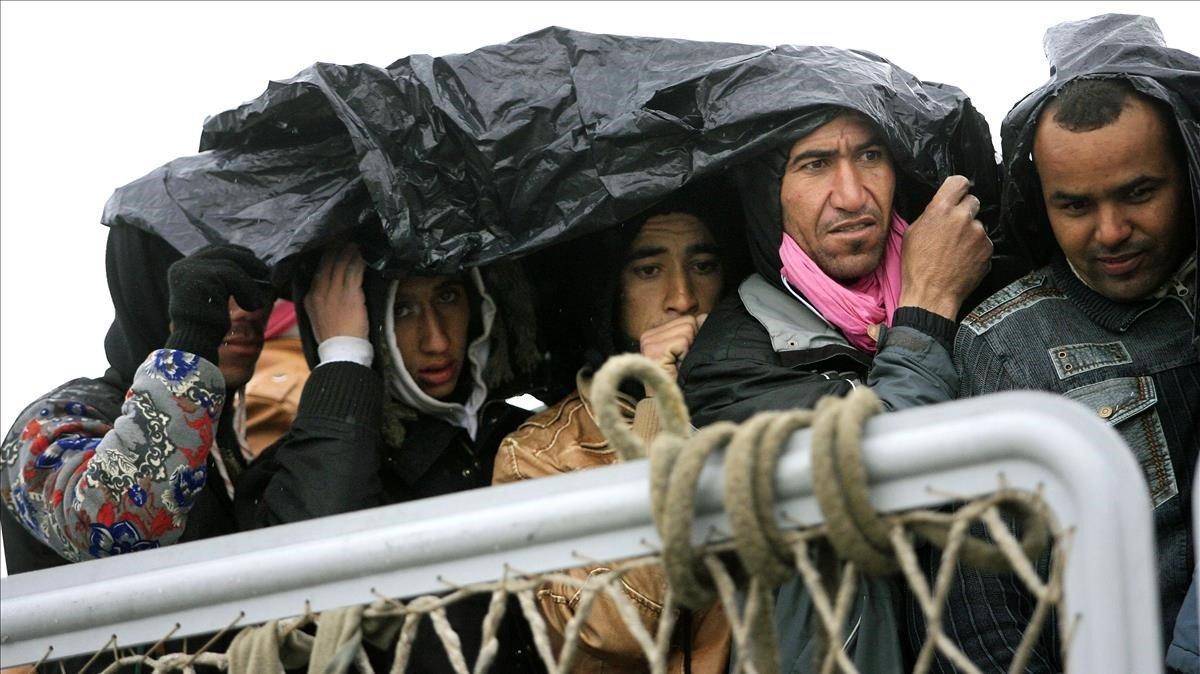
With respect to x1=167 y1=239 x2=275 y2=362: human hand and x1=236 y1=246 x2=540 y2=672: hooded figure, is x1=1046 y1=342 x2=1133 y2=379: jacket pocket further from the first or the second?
x1=167 y1=239 x2=275 y2=362: human hand

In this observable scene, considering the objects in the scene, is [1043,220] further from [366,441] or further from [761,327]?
[366,441]

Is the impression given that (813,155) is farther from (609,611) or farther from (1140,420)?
(609,611)

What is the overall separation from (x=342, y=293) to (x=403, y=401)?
1.06 ft

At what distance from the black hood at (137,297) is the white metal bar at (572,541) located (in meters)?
1.47

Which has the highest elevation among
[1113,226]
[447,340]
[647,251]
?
[1113,226]

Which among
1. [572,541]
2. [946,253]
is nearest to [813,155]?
[946,253]

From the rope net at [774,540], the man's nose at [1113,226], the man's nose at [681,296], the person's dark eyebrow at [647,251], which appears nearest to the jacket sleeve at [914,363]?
the man's nose at [1113,226]

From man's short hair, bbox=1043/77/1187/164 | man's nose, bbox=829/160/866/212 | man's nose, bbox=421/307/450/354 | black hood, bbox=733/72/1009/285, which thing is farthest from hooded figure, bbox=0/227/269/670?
man's short hair, bbox=1043/77/1187/164

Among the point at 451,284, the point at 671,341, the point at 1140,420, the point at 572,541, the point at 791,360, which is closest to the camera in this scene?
the point at 572,541

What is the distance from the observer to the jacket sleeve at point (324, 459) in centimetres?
354

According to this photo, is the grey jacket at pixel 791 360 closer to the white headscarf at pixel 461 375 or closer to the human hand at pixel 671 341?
the human hand at pixel 671 341

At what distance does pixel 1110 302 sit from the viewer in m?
3.12

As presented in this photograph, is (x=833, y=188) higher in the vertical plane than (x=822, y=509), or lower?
higher

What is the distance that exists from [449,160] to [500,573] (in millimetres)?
1766
